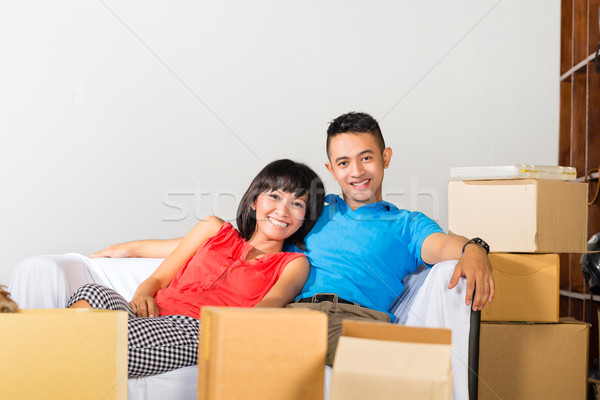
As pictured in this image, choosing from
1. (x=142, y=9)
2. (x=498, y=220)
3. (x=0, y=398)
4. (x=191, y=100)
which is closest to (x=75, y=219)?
(x=191, y=100)

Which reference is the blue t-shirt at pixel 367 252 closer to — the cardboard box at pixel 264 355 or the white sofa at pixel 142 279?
the white sofa at pixel 142 279

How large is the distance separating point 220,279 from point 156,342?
1.12ft

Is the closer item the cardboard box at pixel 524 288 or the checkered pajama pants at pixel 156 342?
the checkered pajama pants at pixel 156 342

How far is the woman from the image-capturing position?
1493mm

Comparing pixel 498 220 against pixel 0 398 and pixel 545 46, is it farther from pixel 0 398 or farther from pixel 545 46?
pixel 0 398

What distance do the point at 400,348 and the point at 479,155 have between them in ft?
6.00

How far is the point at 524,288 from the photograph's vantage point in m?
1.82

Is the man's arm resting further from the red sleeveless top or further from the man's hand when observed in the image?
the red sleeveless top

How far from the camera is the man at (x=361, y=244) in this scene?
155 centimetres

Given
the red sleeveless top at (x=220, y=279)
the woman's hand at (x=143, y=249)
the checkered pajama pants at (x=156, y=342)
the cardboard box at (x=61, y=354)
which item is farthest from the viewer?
the woman's hand at (x=143, y=249)

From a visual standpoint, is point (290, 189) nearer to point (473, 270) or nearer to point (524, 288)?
point (473, 270)

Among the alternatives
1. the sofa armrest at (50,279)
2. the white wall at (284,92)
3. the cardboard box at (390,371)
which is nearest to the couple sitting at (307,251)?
the sofa armrest at (50,279)

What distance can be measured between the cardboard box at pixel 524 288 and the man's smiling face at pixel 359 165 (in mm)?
458

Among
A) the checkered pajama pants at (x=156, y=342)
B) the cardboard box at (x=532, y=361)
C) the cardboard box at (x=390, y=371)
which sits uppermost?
the cardboard box at (x=390, y=371)
